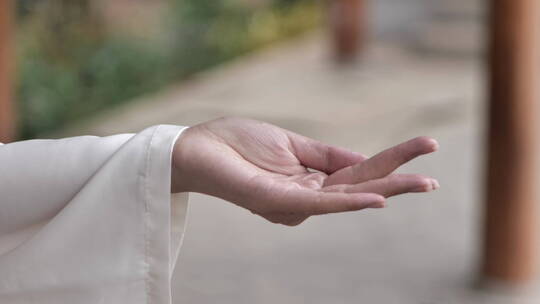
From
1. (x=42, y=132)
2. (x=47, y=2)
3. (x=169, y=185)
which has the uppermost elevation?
(x=169, y=185)

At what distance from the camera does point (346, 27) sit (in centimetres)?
763

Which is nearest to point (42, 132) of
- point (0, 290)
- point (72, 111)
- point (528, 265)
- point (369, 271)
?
point (72, 111)

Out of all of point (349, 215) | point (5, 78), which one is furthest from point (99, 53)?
point (349, 215)

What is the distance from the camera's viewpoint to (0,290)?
142 centimetres

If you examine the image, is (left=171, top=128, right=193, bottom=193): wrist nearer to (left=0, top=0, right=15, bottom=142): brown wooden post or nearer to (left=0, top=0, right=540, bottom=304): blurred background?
(left=0, top=0, right=540, bottom=304): blurred background

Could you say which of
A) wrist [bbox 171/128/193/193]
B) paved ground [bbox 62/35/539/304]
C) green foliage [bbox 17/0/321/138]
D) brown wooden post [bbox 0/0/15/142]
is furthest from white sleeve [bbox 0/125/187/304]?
green foliage [bbox 17/0/321/138]

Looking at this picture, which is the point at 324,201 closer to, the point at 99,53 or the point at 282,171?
the point at 282,171

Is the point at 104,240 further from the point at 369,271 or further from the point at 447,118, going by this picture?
the point at 447,118

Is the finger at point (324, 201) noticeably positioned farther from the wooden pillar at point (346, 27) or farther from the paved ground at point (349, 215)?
the wooden pillar at point (346, 27)

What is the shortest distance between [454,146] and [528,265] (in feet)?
6.37

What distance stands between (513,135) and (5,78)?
8.50 ft

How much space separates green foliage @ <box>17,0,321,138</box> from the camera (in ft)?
22.8

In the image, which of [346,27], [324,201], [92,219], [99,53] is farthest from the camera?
[346,27]

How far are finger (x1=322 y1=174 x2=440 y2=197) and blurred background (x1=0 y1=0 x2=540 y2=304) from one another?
8.13ft
